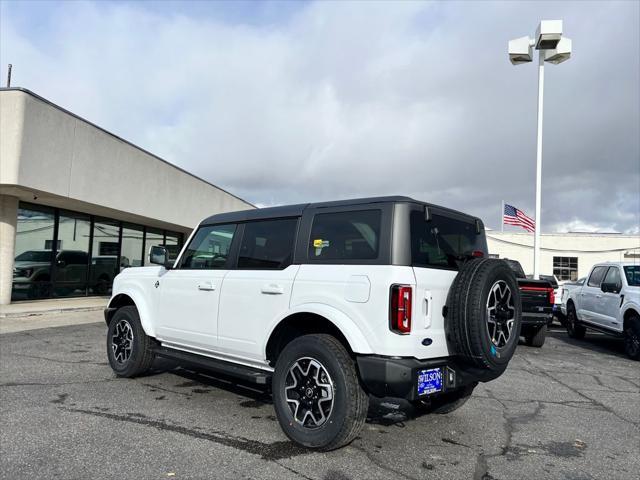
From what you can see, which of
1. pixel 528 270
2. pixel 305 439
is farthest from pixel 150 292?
pixel 528 270

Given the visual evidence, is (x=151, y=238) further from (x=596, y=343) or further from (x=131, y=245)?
(x=596, y=343)

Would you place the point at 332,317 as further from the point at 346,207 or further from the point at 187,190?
the point at 187,190

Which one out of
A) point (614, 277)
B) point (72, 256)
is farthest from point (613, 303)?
point (72, 256)

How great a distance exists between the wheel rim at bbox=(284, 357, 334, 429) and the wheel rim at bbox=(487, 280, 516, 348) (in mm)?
1333

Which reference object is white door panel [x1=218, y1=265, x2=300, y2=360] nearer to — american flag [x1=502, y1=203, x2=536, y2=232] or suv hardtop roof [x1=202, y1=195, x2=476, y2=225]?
suv hardtop roof [x1=202, y1=195, x2=476, y2=225]

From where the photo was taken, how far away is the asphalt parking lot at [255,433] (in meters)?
3.37

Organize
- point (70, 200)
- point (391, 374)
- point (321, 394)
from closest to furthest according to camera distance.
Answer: point (391, 374), point (321, 394), point (70, 200)

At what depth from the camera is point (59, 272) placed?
49.1ft

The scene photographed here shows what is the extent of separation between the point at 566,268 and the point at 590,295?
2261cm

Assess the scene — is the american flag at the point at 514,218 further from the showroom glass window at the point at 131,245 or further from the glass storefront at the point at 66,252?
the showroom glass window at the point at 131,245

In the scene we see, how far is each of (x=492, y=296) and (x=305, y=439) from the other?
6.07 feet

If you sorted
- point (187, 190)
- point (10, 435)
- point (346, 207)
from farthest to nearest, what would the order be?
point (187, 190) → point (346, 207) → point (10, 435)

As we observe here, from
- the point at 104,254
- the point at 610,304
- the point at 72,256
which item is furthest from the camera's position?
the point at 104,254

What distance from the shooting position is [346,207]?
4.05m
